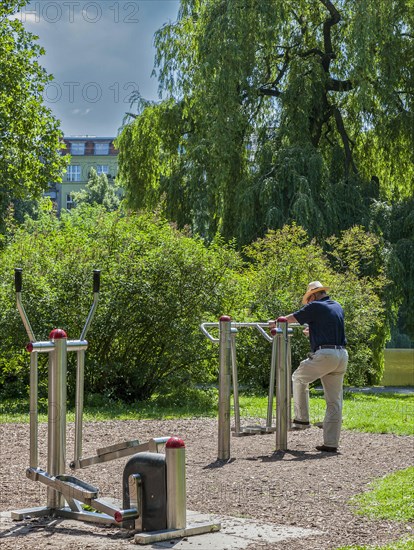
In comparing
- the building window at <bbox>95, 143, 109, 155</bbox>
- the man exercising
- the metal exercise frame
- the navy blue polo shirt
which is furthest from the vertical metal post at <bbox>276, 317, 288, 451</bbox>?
the building window at <bbox>95, 143, 109, 155</bbox>

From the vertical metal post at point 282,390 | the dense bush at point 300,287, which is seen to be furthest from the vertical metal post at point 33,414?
the dense bush at point 300,287

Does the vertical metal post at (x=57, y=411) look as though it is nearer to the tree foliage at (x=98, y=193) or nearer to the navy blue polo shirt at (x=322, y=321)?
the navy blue polo shirt at (x=322, y=321)

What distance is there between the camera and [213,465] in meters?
9.12

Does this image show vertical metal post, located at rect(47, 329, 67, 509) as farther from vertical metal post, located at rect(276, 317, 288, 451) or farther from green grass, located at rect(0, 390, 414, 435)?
green grass, located at rect(0, 390, 414, 435)

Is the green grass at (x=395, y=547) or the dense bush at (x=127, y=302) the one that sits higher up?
the dense bush at (x=127, y=302)

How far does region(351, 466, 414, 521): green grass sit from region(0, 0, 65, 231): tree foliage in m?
19.5

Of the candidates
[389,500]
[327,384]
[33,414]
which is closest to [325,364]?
[327,384]

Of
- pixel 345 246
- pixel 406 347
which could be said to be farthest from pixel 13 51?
pixel 406 347

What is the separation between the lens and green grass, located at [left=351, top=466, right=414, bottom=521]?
6543mm

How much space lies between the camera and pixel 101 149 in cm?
12256

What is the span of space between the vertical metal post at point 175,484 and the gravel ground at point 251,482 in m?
0.30

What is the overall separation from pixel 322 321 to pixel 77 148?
117 m

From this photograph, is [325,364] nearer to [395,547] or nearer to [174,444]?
[174,444]

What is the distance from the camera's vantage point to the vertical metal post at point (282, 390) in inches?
404
